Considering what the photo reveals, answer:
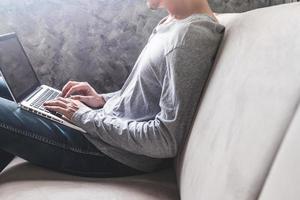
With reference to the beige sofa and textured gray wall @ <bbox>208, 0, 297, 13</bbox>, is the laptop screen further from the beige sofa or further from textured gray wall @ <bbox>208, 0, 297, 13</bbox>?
textured gray wall @ <bbox>208, 0, 297, 13</bbox>

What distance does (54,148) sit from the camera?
3.91 feet

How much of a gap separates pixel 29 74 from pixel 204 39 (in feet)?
2.55

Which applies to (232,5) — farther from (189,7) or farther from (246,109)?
(246,109)

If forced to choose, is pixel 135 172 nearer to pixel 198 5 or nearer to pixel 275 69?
pixel 198 5

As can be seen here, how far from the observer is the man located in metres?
1.02

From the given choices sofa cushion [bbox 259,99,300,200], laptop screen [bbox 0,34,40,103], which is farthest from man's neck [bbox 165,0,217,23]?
sofa cushion [bbox 259,99,300,200]

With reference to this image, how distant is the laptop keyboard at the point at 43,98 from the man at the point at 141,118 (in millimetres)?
58

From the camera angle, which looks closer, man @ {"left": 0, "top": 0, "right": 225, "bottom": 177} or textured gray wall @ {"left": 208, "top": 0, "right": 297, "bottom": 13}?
man @ {"left": 0, "top": 0, "right": 225, "bottom": 177}

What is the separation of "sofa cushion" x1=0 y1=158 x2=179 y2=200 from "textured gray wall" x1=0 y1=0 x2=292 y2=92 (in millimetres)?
713

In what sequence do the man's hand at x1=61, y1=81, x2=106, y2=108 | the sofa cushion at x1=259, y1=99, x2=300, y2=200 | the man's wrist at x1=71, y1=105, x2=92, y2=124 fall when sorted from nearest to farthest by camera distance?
the sofa cushion at x1=259, y1=99, x2=300, y2=200 < the man's wrist at x1=71, y1=105, x2=92, y2=124 < the man's hand at x1=61, y1=81, x2=106, y2=108

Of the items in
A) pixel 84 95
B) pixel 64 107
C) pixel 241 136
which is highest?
pixel 241 136

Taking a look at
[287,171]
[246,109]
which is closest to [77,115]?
[246,109]

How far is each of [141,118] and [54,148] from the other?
0.26m

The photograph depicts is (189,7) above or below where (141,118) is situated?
above
